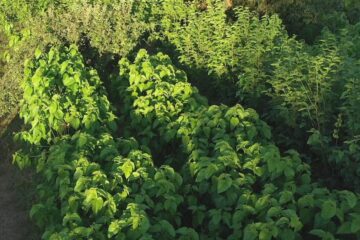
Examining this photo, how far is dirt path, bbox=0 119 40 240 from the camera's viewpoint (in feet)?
18.4

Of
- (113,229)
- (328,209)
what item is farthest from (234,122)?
(113,229)

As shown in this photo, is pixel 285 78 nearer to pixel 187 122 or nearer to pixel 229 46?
pixel 187 122

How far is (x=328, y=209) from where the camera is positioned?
3678 mm

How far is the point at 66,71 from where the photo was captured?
19.2 feet

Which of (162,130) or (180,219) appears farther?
(162,130)

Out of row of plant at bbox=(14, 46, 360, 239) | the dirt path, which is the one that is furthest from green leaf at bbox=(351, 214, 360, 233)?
the dirt path

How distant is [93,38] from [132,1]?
4.11 ft

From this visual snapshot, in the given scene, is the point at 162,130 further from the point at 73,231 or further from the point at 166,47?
the point at 166,47

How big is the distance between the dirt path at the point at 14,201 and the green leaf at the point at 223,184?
7.72 feet

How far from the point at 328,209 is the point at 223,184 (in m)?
0.82

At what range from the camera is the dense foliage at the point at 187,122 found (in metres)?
3.90

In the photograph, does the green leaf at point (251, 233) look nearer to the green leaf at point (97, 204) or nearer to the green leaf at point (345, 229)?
the green leaf at point (345, 229)

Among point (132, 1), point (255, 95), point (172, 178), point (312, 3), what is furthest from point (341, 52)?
point (132, 1)

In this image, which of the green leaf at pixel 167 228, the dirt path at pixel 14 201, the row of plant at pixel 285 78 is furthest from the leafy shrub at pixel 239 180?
the dirt path at pixel 14 201
